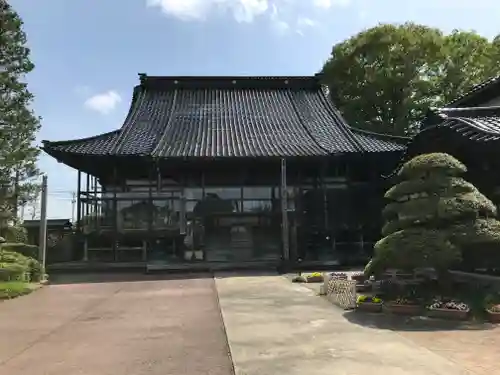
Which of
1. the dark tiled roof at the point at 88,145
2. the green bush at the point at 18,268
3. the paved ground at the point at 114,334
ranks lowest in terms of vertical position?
the paved ground at the point at 114,334

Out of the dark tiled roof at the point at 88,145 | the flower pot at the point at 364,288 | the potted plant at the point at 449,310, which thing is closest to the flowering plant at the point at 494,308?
the potted plant at the point at 449,310

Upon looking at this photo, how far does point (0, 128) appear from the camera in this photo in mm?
22203

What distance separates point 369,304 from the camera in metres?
9.23

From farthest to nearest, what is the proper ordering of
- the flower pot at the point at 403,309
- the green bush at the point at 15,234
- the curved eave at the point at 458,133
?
the green bush at the point at 15,234
the curved eave at the point at 458,133
the flower pot at the point at 403,309

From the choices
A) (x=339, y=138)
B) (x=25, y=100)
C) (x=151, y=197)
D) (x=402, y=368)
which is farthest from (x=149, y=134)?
(x=402, y=368)

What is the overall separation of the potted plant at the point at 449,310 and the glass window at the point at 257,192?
13.8 meters

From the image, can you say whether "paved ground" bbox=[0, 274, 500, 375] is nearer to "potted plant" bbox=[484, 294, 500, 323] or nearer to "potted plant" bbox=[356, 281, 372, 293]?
"potted plant" bbox=[484, 294, 500, 323]

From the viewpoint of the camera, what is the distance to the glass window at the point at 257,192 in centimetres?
2225

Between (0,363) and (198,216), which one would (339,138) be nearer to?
(198,216)

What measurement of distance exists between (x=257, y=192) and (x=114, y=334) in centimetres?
1490

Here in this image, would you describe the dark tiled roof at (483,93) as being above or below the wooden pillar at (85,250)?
above

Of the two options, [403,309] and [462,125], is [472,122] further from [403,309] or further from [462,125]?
[403,309]

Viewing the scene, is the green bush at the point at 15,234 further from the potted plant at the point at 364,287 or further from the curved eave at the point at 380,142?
the curved eave at the point at 380,142

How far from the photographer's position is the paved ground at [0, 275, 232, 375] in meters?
5.86
